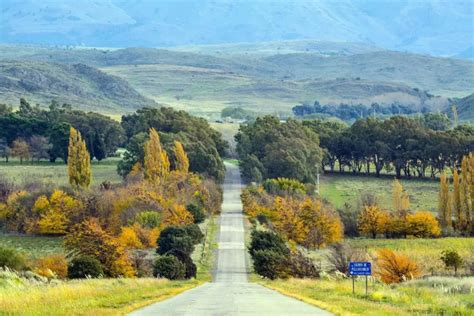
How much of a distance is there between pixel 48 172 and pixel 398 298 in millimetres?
95178

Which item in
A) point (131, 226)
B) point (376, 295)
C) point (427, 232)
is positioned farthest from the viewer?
point (427, 232)

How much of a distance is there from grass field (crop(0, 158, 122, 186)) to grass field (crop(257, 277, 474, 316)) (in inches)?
2826

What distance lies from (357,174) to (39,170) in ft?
129

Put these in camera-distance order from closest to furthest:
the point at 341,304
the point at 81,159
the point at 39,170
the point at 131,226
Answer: the point at 341,304 < the point at 131,226 < the point at 81,159 < the point at 39,170

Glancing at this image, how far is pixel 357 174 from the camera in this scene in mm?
134000

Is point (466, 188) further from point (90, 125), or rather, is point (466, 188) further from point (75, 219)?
point (90, 125)

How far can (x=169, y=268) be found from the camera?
182 ft

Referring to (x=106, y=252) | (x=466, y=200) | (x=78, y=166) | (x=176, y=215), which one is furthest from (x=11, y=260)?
(x=466, y=200)

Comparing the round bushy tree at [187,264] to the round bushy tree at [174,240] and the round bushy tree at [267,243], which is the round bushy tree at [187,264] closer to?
the round bushy tree at [174,240]

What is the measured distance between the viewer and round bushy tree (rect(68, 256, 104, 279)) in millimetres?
49625

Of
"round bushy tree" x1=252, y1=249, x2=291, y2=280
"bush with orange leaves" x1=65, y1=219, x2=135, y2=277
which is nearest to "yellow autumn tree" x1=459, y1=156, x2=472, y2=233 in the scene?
"round bushy tree" x1=252, y1=249, x2=291, y2=280

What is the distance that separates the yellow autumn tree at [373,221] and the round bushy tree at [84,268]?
36.9m

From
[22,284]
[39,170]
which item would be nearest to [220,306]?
[22,284]

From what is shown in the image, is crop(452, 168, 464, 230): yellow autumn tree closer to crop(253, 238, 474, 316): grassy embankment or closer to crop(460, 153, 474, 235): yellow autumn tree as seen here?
crop(460, 153, 474, 235): yellow autumn tree
